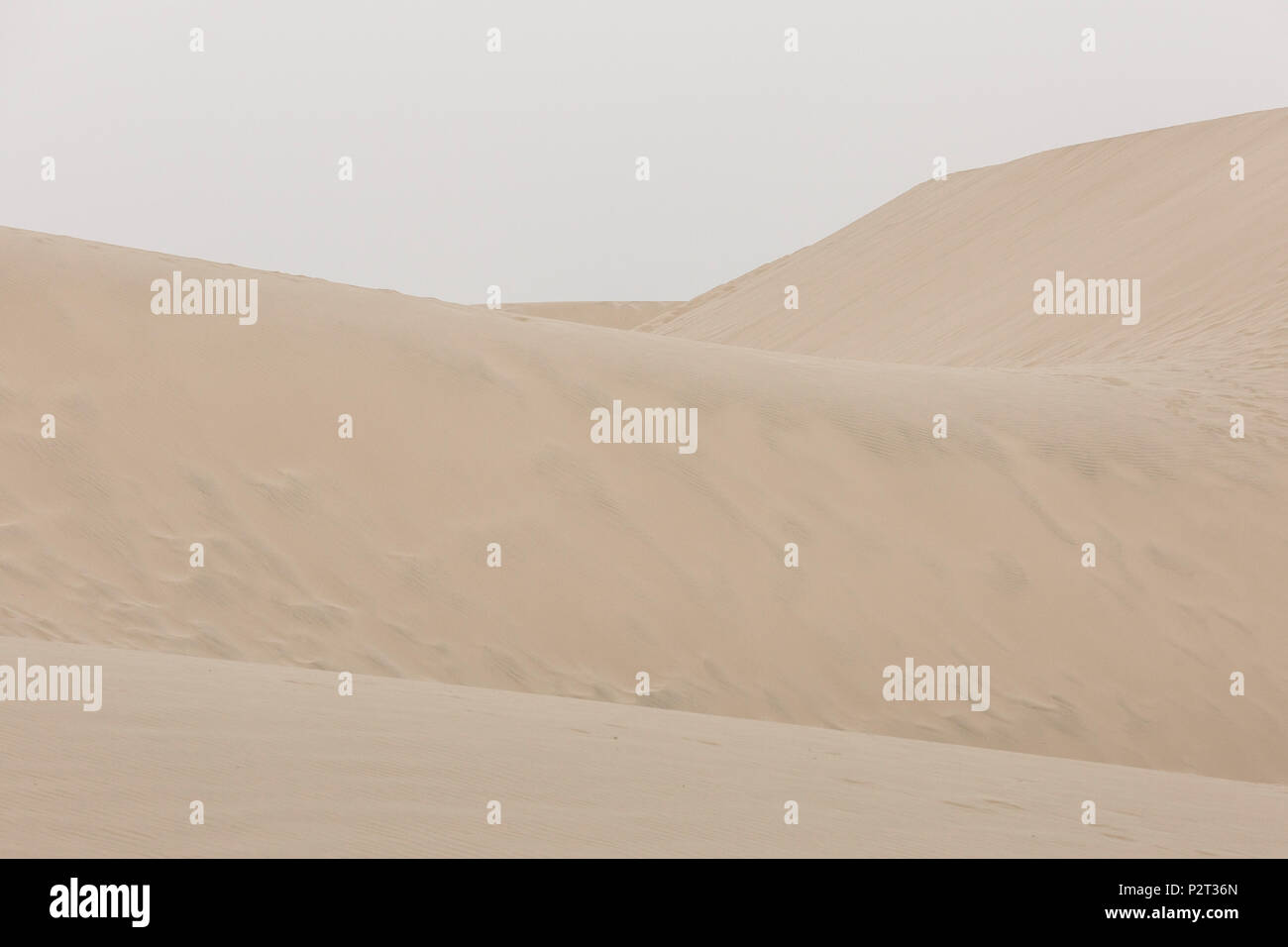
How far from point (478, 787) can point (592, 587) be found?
4.67 meters

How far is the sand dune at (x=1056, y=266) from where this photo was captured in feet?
63.8

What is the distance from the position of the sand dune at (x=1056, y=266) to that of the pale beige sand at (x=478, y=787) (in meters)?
9.32

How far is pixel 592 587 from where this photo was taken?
8.63 m

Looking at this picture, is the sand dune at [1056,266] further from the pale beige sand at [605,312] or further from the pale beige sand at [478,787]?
the pale beige sand at [605,312]

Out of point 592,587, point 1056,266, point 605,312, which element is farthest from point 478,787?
point 605,312

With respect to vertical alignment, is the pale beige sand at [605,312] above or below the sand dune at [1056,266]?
above

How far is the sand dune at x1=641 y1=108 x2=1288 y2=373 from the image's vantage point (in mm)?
19453

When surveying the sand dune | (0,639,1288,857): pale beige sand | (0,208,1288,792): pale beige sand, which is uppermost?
the sand dune

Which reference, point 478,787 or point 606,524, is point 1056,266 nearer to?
point 606,524

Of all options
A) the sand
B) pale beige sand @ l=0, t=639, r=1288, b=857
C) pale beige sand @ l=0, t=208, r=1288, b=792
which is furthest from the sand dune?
pale beige sand @ l=0, t=639, r=1288, b=857

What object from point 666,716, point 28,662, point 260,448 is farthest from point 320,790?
point 260,448

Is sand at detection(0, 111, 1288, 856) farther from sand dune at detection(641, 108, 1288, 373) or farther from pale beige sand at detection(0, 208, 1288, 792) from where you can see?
sand dune at detection(641, 108, 1288, 373)

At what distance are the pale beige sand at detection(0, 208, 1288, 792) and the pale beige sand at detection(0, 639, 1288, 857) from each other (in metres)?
2.15

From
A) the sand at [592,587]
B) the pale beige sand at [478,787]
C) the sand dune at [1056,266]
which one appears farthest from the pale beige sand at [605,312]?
the pale beige sand at [478,787]
